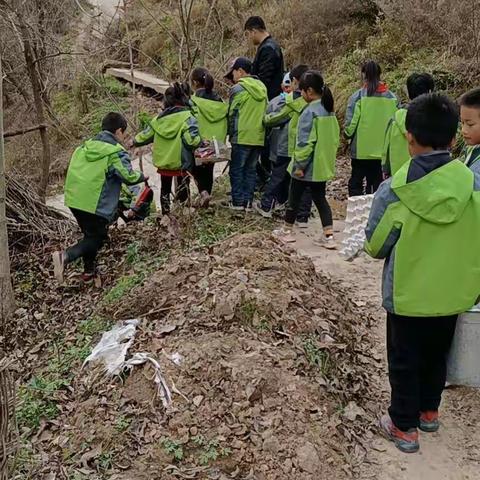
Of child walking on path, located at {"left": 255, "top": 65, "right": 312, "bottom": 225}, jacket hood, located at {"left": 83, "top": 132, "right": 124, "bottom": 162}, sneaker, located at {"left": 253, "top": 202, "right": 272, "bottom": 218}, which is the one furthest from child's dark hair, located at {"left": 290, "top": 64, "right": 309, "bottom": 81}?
jacket hood, located at {"left": 83, "top": 132, "right": 124, "bottom": 162}

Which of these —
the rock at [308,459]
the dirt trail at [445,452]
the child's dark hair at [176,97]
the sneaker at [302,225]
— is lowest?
the dirt trail at [445,452]

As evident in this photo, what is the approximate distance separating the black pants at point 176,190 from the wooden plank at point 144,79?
8749 mm

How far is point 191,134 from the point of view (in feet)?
21.2

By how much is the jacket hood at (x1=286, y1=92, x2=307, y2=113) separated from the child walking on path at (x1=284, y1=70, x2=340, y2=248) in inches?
12.5

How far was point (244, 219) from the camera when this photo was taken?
6.89 m

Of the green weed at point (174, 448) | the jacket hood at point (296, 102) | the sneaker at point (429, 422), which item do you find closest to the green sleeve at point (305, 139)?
the jacket hood at point (296, 102)

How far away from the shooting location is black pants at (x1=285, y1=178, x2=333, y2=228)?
6.33 m

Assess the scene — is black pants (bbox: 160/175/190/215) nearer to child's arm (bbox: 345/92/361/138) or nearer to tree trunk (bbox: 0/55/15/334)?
tree trunk (bbox: 0/55/15/334)

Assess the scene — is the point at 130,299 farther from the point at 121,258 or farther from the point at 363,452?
the point at 363,452

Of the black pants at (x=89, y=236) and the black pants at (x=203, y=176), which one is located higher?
the black pants at (x=203, y=176)

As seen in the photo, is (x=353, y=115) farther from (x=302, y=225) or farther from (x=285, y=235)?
(x=285, y=235)

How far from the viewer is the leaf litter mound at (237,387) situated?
11.0 feet

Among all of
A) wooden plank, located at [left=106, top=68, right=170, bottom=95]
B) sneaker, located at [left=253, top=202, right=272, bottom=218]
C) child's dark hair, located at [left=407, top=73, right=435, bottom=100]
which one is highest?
child's dark hair, located at [left=407, top=73, right=435, bottom=100]

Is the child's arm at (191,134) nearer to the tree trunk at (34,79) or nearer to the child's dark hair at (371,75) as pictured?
the child's dark hair at (371,75)
